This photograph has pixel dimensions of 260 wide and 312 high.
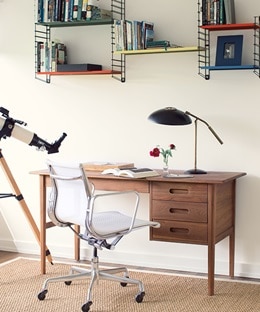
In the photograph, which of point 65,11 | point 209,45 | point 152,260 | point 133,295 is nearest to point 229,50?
point 209,45

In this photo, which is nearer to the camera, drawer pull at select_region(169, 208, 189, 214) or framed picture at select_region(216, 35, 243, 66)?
drawer pull at select_region(169, 208, 189, 214)

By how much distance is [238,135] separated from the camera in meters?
4.64

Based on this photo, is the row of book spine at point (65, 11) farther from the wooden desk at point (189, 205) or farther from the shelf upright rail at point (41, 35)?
the wooden desk at point (189, 205)

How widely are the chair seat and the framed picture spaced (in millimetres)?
1213

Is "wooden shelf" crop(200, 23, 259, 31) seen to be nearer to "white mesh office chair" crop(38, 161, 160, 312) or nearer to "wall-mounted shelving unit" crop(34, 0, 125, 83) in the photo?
"wall-mounted shelving unit" crop(34, 0, 125, 83)

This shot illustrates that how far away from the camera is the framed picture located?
447 cm

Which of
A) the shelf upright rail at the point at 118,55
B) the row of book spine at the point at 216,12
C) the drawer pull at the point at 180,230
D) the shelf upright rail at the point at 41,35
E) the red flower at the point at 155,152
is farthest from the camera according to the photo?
the shelf upright rail at the point at 41,35

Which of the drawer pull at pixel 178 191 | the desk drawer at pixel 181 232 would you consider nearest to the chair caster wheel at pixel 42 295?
the desk drawer at pixel 181 232

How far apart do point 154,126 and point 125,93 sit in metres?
0.33

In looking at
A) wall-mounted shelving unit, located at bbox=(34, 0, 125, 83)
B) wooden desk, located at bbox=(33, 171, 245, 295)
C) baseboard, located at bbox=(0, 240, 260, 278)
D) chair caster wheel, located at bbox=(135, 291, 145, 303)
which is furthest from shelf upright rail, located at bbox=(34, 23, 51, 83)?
chair caster wheel, located at bbox=(135, 291, 145, 303)

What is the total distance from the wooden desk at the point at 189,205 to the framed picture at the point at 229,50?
2.47 feet

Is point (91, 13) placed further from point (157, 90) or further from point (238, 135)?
point (238, 135)

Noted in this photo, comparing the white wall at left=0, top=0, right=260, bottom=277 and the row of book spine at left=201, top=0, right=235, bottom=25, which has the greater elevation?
the row of book spine at left=201, top=0, right=235, bottom=25

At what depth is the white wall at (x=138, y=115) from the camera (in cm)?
464
